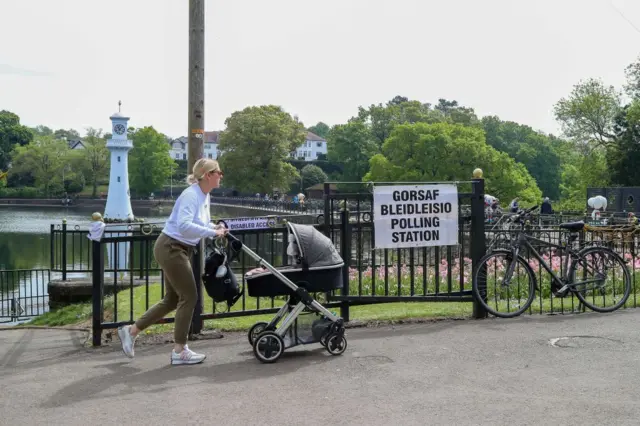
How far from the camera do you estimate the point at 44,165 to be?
106062mm

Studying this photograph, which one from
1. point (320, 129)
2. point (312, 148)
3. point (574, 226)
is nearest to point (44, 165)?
point (312, 148)

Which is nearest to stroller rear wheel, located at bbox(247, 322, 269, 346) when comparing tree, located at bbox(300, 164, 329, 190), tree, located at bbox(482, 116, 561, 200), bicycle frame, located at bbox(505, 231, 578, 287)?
bicycle frame, located at bbox(505, 231, 578, 287)

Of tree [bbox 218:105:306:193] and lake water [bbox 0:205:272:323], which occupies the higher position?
tree [bbox 218:105:306:193]

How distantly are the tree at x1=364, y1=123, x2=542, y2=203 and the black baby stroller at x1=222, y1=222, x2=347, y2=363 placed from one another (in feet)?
166

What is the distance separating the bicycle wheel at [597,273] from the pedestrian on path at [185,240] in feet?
15.0

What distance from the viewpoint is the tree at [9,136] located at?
11550 centimetres

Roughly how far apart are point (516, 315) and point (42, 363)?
5.08 meters

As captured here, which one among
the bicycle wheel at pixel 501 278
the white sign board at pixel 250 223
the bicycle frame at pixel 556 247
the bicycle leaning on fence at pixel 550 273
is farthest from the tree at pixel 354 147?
the white sign board at pixel 250 223

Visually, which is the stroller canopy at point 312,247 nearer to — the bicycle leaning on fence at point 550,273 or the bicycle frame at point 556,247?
the bicycle leaning on fence at point 550,273

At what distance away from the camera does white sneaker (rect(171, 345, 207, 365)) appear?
19.6ft

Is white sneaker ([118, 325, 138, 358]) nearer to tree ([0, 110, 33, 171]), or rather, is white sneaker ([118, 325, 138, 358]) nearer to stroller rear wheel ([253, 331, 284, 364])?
stroller rear wheel ([253, 331, 284, 364])

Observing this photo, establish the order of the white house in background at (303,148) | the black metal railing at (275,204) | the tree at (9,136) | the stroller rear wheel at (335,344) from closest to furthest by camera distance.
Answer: the stroller rear wheel at (335,344)
the black metal railing at (275,204)
the tree at (9,136)
the white house in background at (303,148)

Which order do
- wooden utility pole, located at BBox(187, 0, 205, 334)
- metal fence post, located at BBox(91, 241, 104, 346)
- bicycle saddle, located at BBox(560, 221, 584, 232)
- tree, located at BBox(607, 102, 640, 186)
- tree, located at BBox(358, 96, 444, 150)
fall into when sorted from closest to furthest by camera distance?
metal fence post, located at BBox(91, 241, 104, 346) < wooden utility pole, located at BBox(187, 0, 205, 334) < bicycle saddle, located at BBox(560, 221, 584, 232) < tree, located at BBox(607, 102, 640, 186) < tree, located at BBox(358, 96, 444, 150)

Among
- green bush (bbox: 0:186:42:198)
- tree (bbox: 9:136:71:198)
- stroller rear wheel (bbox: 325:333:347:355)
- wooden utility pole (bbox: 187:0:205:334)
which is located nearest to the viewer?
stroller rear wheel (bbox: 325:333:347:355)
